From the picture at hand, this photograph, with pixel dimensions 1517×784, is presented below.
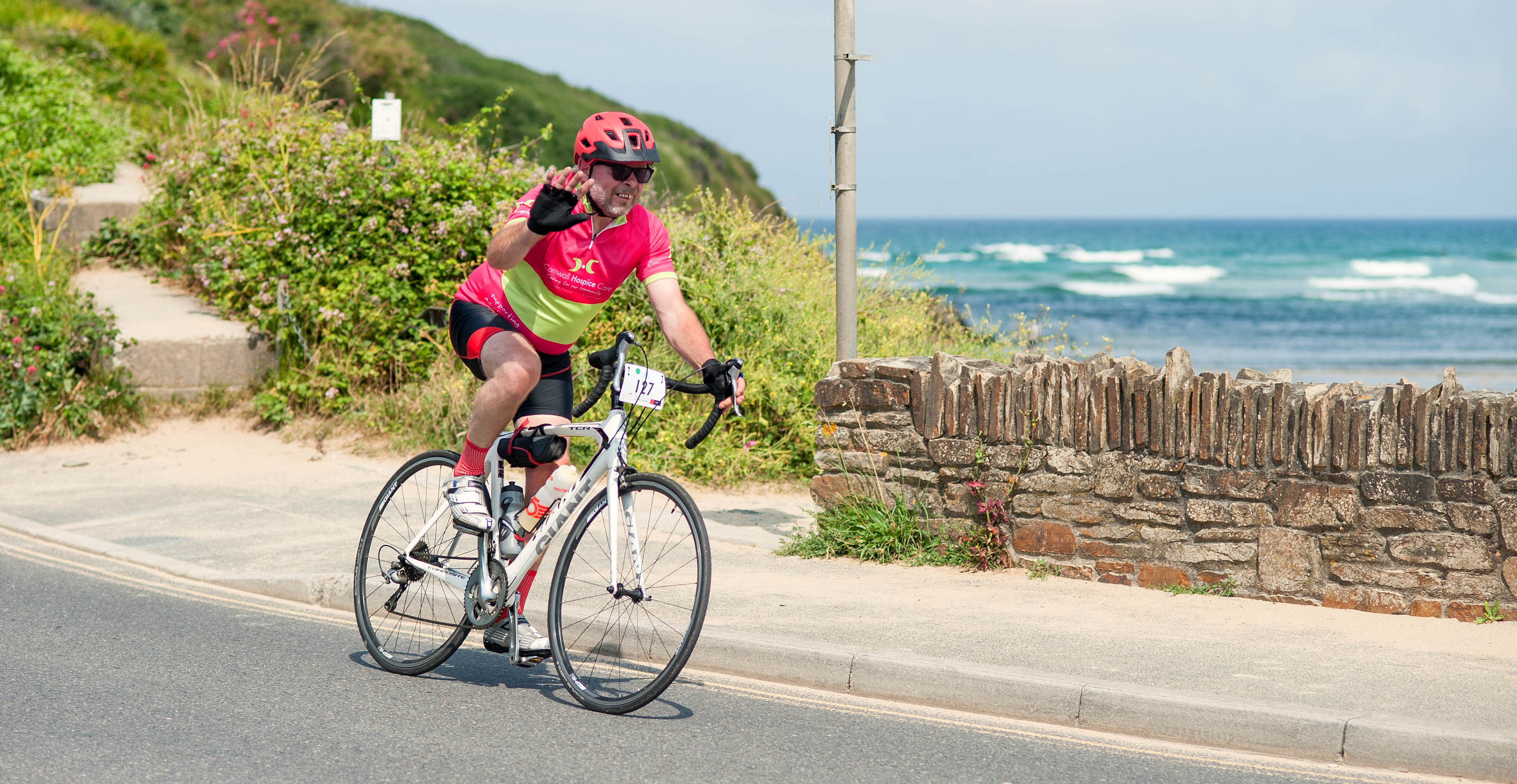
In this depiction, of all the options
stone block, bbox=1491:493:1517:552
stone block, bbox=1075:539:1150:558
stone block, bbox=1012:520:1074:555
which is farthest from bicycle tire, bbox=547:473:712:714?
stone block, bbox=1491:493:1517:552

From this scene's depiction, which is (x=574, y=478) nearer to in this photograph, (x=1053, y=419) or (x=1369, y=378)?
(x=1053, y=419)

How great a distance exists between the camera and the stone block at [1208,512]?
6.07 m

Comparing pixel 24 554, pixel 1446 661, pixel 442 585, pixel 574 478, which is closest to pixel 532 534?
pixel 574 478

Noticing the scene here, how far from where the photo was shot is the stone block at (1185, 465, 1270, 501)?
5.99 metres

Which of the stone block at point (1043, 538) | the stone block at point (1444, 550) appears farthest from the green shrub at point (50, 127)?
the stone block at point (1444, 550)

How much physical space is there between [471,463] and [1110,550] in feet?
11.0

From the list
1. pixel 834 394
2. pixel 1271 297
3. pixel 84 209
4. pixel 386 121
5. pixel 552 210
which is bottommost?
pixel 834 394

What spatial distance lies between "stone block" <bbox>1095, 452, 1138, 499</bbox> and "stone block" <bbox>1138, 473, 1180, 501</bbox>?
4 centimetres

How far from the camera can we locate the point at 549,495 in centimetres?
471

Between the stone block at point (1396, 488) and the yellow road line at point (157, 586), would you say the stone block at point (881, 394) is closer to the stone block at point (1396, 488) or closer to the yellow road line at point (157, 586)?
the stone block at point (1396, 488)

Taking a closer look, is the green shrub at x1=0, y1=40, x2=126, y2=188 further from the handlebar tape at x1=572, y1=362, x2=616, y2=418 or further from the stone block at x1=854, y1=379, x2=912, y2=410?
the handlebar tape at x1=572, y1=362, x2=616, y2=418

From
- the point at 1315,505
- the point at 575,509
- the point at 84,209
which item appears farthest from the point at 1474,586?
the point at 84,209

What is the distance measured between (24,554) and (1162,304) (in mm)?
44948

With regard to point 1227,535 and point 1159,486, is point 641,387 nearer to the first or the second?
point 1159,486
